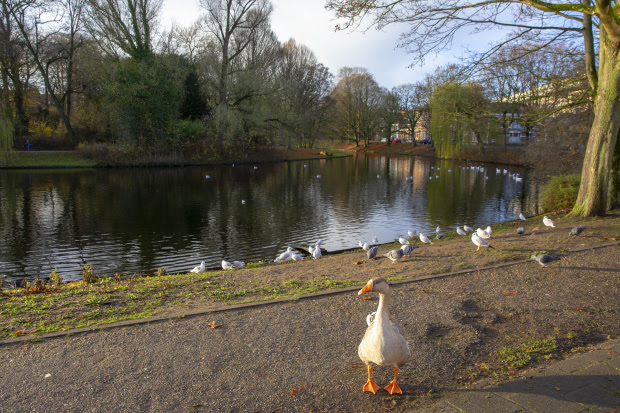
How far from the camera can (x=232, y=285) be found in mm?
6973

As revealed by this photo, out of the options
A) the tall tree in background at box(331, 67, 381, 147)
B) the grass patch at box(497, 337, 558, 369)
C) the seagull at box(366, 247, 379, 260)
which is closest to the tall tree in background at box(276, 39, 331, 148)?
the tall tree in background at box(331, 67, 381, 147)

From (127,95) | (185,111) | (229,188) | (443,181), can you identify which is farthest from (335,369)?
(185,111)

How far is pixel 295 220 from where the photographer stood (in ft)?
55.4

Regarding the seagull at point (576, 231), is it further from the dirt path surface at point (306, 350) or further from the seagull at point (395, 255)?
the seagull at point (395, 255)

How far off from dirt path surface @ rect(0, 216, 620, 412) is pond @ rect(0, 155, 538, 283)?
6.18 meters

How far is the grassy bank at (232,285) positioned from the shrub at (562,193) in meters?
4.15

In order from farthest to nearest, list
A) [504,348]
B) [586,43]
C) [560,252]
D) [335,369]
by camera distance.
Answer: [586,43]
[560,252]
[504,348]
[335,369]

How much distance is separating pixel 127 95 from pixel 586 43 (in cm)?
3701

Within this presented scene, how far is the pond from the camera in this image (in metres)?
11.8

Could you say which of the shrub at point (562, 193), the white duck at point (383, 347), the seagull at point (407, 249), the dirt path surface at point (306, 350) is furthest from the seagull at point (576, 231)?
the white duck at point (383, 347)

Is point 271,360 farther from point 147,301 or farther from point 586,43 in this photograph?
point 586,43

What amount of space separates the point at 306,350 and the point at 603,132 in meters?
10.3

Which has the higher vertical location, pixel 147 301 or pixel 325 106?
pixel 325 106

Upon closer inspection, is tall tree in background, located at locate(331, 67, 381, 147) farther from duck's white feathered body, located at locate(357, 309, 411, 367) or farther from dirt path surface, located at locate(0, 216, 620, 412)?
duck's white feathered body, located at locate(357, 309, 411, 367)
